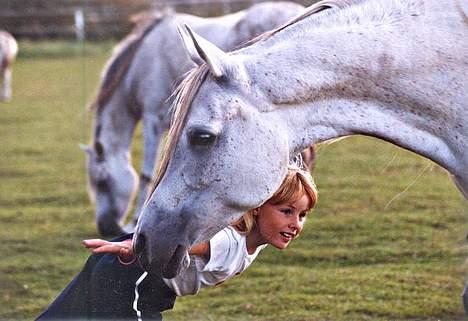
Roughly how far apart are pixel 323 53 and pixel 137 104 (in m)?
5.10

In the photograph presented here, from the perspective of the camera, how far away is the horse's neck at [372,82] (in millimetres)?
2744

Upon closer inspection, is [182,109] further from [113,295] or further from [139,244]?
[113,295]

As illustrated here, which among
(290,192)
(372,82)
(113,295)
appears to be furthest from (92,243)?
(372,82)

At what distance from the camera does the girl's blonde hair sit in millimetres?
3061

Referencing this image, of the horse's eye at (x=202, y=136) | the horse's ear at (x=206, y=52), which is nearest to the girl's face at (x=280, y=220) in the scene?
the horse's eye at (x=202, y=136)

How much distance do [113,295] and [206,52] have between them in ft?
3.24

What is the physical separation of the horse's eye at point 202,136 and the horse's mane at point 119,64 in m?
4.99

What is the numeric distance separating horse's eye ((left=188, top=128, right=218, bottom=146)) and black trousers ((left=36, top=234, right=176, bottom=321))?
585mm

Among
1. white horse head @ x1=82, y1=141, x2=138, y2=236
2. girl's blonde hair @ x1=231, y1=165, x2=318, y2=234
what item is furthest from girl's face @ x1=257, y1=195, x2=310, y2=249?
white horse head @ x1=82, y1=141, x2=138, y2=236

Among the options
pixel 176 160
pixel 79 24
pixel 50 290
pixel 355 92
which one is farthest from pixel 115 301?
pixel 79 24

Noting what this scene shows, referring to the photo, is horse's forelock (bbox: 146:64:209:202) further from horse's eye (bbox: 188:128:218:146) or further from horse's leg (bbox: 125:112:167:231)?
horse's leg (bbox: 125:112:167:231)

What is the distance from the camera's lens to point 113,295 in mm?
3133

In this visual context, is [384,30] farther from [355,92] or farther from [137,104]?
[137,104]

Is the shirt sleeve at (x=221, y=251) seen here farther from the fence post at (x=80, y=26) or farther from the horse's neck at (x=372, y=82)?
the fence post at (x=80, y=26)
